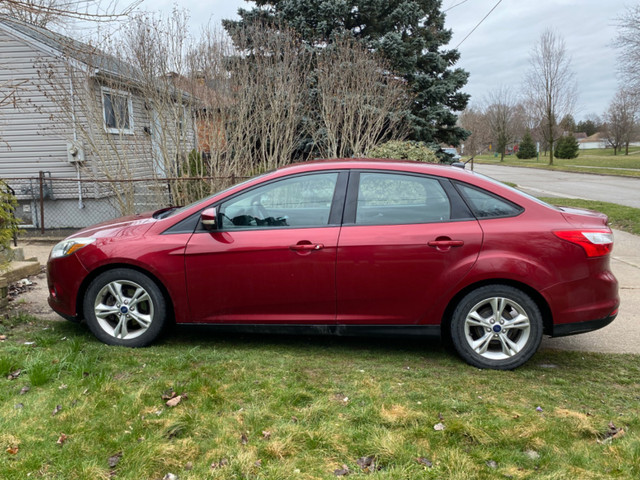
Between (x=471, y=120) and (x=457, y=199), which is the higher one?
(x=471, y=120)

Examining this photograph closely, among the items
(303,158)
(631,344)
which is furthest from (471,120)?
(631,344)

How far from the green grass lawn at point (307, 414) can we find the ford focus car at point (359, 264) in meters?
0.31

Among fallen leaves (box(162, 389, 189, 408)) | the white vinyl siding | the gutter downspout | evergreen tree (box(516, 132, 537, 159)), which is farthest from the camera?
evergreen tree (box(516, 132, 537, 159))

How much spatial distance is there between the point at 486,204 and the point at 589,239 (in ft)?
2.55

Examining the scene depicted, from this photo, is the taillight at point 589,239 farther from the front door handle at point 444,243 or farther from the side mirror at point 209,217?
the side mirror at point 209,217

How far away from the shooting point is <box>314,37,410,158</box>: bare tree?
11.9 m

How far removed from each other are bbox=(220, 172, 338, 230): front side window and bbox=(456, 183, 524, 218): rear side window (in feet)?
3.46

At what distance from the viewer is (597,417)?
120 inches

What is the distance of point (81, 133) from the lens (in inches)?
434

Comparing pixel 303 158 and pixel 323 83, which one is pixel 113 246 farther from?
pixel 303 158

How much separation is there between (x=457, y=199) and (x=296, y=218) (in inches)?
50.6

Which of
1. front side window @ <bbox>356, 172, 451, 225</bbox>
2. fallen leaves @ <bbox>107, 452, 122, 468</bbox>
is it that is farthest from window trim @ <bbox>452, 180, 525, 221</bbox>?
fallen leaves @ <bbox>107, 452, 122, 468</bbox>

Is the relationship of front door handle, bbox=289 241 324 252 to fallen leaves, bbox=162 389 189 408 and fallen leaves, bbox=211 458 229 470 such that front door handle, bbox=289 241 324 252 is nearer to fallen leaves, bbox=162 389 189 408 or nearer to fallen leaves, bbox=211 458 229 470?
fallen leaves, bbox=162 389 189 408

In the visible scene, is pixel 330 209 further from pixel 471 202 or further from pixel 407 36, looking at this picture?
pixel 407 36
